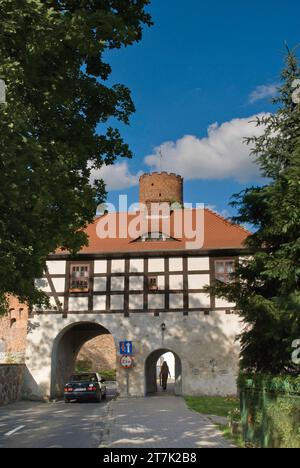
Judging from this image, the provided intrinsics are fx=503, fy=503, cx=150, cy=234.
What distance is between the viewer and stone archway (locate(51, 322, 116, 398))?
24.8 meters

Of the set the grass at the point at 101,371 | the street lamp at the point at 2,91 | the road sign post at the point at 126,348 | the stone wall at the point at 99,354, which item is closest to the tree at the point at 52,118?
the street lamp at the point at 2,91

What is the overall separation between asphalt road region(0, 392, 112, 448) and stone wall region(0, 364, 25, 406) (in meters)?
2.39

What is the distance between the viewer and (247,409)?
10.1 m

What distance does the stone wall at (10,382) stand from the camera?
2099 cm

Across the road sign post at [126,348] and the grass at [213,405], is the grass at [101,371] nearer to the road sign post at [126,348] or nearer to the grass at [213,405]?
the road sign post at [126,348]

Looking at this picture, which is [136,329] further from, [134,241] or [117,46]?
[117,46]

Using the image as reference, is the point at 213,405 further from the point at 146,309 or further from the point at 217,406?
the point at 146,309

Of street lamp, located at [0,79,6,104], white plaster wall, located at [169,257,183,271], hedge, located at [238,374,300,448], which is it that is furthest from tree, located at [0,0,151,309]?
white plaster wall, located at [169,257,183,271]

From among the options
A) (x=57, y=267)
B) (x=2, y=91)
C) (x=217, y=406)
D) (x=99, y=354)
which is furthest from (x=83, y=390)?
(x=99, y=354)

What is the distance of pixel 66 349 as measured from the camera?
27.7m

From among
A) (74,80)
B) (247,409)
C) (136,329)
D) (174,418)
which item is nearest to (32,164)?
(74,80)

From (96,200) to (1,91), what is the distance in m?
4.28

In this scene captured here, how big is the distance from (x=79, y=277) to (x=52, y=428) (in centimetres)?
1269

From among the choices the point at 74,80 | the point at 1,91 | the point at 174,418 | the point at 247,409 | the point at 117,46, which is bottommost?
the point at 174,418
